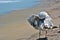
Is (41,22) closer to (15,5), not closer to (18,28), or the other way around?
(18,28)

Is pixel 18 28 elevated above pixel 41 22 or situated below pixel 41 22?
below

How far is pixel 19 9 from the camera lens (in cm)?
1170

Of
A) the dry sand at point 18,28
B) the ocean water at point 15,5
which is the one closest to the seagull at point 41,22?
the dry sand at point 18,28

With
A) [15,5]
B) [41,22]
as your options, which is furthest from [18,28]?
[15,5]

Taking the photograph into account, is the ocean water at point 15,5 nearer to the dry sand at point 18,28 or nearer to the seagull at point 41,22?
the dry sand at point 18,28

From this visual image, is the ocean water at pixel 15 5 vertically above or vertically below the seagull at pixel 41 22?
above

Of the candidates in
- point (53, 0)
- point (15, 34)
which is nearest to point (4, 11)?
point (15, 34)

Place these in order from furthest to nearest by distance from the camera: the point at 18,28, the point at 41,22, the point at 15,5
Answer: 1. the point at 15,5
2. the point at 18,28
3. the point at 41,22

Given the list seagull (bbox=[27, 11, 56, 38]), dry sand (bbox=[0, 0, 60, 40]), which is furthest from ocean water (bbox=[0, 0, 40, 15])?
seagull (bbox=[27, 11, 56, 38])

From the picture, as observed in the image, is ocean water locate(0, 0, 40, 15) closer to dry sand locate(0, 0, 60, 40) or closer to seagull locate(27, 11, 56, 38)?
dry sand locate(0, 0, 60, 40)

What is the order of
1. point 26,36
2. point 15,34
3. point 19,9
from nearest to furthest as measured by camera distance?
point 26,36 < point 15,34 < point 19,9

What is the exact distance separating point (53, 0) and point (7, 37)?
8.44m

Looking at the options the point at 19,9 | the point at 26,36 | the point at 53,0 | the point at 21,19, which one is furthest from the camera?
the point at 53,0

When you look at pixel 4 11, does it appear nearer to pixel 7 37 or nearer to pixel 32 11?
pixel 32 11
